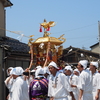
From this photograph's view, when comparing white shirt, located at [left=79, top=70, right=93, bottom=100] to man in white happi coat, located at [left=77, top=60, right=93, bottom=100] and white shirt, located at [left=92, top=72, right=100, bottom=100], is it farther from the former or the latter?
white shirt, located at [left=92, top=72, right=100, bottom=100]

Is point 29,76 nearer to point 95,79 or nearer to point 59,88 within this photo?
point 95,79

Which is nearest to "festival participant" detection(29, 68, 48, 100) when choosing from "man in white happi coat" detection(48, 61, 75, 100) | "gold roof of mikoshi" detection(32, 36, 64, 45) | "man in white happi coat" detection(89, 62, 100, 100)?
"man in white happi coat" detection(48, 61, 75, 100)

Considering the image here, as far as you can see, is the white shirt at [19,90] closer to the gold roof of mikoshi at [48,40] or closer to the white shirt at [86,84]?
the white shirt at [86,84]

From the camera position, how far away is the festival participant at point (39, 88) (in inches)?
259

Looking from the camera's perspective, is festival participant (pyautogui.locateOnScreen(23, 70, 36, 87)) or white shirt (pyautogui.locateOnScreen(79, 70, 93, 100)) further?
festival participant (pyautogui.locateOnScreen(23, 70, 36, 87))

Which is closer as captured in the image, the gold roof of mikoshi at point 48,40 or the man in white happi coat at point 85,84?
the man in white happi coat at point 85,84

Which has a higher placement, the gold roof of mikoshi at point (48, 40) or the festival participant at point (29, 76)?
the gold roof of mikoshi at point (48, 40)

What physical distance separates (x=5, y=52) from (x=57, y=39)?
2812mm

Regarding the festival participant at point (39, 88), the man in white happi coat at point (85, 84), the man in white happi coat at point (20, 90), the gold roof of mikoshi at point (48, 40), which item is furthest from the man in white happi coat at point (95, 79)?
the gold roof of mikoshi at point (48, 40)

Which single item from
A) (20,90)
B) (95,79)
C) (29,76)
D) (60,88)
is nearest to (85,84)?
(95,79)

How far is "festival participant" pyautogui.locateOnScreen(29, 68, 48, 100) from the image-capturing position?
657 centimetres

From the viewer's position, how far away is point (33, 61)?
546 inches

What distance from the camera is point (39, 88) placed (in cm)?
655

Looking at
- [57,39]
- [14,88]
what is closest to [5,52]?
[57,39]
